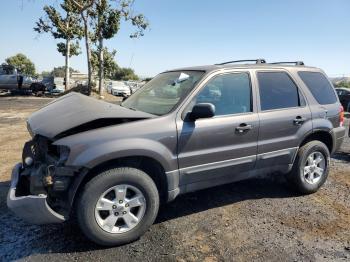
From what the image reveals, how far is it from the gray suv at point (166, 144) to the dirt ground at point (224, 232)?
10.1 inches

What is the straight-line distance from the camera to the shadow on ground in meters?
3.62

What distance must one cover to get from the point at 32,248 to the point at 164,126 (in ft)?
5.94

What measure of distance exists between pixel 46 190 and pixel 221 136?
1975 millimetres

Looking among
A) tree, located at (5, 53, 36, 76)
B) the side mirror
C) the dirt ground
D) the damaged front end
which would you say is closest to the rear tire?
the dirt ground

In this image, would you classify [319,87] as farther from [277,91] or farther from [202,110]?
[202,110]

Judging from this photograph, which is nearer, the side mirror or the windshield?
the side mirror

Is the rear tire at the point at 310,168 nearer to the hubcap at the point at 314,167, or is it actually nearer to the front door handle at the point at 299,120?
the hubcap at the point at 314,167

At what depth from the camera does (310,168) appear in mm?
5238

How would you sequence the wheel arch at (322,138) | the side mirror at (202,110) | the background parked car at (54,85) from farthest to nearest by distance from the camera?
the background parked car at (54,85)
the wheel arch at (322,138)
the side mirror at (202,110)

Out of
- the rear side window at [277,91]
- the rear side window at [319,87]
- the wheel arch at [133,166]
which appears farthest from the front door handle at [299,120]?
the wheel arch at [133,166]

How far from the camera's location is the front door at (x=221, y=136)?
3988mm

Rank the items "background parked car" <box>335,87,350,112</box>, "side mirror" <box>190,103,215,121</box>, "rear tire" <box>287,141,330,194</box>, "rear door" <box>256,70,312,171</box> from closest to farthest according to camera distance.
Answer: "side mirror" <box>190,103,215,121</box>, "rear door" <box>256,70,312,171</box>, "rear tire" <box>287,141,330,194</box>, "background parked car" <box>335,87,350,112</box>

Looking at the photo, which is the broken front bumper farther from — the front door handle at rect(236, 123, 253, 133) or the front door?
the front door handle at rect(236, 123, 253, 133)

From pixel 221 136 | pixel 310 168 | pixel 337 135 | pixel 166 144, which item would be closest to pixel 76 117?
pixel 166 144
